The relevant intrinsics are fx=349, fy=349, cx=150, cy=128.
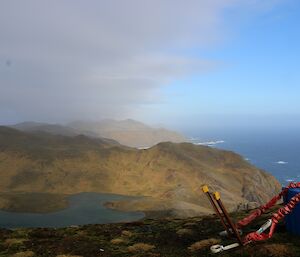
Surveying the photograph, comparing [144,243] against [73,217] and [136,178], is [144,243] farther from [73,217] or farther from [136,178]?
[136,178]

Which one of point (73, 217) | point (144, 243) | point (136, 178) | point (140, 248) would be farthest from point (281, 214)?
point (136, 178)

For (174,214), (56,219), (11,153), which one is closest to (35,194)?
(56,219)

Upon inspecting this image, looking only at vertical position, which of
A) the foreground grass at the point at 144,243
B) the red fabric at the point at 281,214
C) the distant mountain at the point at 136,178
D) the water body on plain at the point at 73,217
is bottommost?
the water body on plain at the point at 73,217

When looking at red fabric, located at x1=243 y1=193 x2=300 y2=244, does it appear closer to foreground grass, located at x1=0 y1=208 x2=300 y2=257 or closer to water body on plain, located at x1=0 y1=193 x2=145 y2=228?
foreground grass, located at x1=0 y1=208 x2=300 y2=257

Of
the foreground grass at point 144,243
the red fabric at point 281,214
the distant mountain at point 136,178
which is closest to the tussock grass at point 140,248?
the foreground grass at point 144,243

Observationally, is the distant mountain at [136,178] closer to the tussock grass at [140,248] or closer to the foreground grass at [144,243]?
the foreground grass at [144,243]
